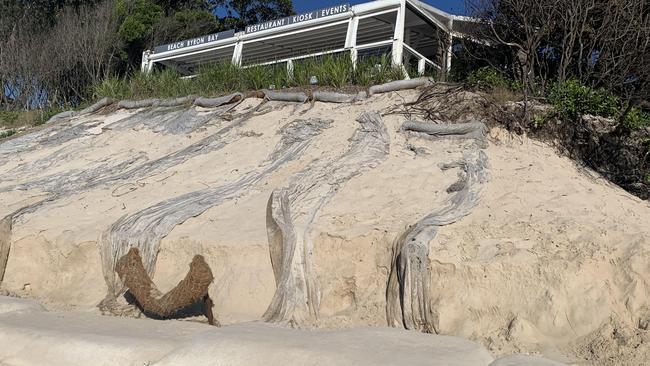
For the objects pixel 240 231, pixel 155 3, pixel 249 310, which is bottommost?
pixel 249 310

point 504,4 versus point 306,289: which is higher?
point 504,4

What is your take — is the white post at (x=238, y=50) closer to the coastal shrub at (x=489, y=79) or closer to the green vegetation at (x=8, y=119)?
the green vegetation at (x=8, y=119)

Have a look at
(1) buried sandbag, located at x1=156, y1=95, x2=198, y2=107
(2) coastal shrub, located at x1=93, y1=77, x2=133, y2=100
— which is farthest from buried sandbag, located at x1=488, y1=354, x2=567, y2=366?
(2) coastal shrub, located at x1=93, y1=77, x2=133, y2=100

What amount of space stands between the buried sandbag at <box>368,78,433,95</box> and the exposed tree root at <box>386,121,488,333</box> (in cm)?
411

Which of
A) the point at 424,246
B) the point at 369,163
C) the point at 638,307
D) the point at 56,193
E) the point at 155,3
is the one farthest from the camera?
the point at 155,3

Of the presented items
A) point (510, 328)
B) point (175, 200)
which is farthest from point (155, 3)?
point (510, 328)

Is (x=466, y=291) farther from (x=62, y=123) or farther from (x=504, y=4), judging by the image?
(x=62, y=123)

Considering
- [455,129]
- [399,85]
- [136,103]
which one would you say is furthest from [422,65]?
[136,103]

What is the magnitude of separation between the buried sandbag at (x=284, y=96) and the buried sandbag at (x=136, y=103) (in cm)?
282

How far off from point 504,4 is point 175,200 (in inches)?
254

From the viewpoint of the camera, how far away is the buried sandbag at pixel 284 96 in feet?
37.4

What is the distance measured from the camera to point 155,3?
24.0m

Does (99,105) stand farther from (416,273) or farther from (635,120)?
(635,120)

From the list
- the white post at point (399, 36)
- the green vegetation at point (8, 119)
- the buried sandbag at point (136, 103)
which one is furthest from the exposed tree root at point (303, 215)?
the green vegetation at point (8, 119)
